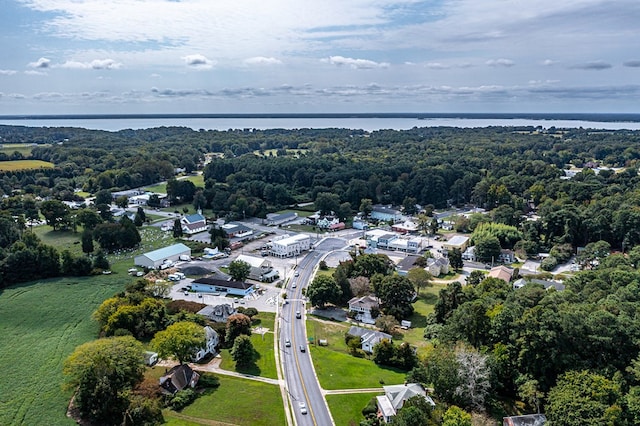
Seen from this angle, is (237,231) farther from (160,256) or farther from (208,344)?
(208,344)

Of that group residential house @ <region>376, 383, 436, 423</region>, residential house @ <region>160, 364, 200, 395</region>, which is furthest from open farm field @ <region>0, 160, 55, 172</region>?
residential house @ <region>376, 383, 436, 423</region>

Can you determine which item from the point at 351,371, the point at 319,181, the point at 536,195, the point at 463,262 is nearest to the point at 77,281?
the point at 351,371

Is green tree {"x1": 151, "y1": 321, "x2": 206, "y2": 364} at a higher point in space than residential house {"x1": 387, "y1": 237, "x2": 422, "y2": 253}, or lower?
higher

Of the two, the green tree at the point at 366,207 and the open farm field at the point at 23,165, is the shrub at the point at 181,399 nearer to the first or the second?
the green tree at the point at 366,207

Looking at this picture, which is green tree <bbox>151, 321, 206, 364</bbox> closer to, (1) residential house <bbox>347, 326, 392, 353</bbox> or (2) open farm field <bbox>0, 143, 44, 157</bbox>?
(1) residential house <bbox>347, 326, 392, 353</bbox>

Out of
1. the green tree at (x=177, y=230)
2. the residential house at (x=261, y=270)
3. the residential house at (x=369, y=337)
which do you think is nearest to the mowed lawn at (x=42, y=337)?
the residential house at (x=261, y=270)

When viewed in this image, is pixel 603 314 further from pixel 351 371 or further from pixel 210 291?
pixel 210 291

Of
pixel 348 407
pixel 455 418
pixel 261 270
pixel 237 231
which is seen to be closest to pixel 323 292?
pixel 261 270
